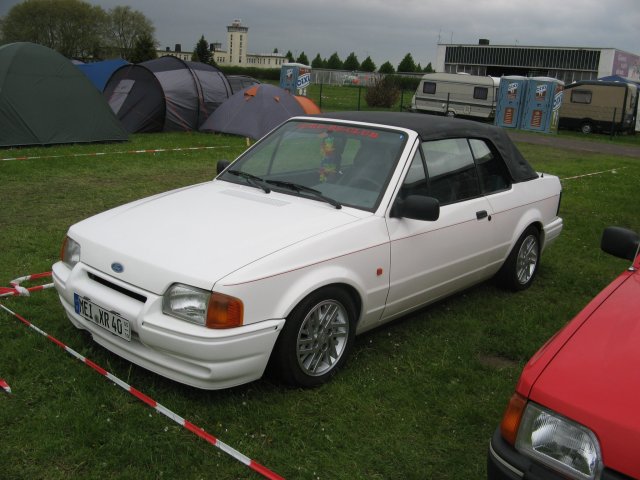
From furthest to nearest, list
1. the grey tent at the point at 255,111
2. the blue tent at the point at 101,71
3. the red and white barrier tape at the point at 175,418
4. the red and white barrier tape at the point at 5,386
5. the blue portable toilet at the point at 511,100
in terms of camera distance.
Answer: the blue portable toilet at the point at 511,100 → the blue tent at the point at 101,71 → the grey tent at the point at 255,111 → the red and white barrier tape at the point at 5,386 → the red and white barrier tape at the point at 175,418

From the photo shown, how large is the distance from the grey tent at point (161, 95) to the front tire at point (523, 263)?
1251 centimetres

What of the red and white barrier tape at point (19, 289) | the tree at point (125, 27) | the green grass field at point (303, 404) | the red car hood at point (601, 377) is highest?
the tree at point (125, 27)

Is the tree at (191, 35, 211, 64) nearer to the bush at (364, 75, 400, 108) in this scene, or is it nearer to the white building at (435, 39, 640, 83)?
the white building at (435, 39, 640, 83)

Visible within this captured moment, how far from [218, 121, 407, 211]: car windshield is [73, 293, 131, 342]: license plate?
140cm

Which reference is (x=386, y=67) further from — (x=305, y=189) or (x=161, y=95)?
(x=305, y=189)

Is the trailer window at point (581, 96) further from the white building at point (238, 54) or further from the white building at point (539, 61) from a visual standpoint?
the white building at point (238, 54)

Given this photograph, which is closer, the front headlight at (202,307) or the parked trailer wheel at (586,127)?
the front headlight at (202,307)

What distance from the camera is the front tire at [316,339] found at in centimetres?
333

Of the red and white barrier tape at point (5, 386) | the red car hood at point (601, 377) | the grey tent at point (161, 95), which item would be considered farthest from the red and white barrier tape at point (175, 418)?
the grey tent at point (161, 95)

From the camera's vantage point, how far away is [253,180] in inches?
172

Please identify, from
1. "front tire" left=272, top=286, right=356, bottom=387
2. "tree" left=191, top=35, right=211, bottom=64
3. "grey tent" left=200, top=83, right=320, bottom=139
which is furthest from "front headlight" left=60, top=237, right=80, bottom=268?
"tree" left=191, top=35, right=211, bottom=64

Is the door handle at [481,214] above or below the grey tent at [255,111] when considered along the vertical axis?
below

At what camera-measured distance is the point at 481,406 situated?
11.7ft

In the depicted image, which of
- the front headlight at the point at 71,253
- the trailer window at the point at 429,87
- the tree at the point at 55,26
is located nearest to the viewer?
the front headlight at the point at 71,253
